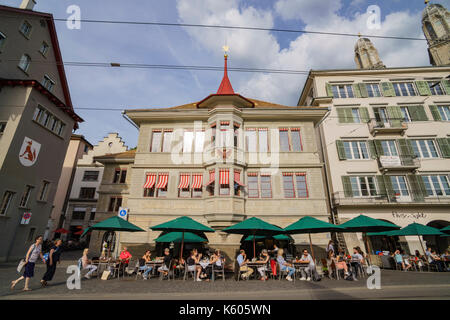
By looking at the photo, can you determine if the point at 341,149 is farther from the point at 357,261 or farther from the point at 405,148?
the point at 357,261

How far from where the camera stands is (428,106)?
77.8ft

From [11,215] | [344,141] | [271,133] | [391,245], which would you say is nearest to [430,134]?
[344,141]

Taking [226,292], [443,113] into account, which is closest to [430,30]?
[443,113]

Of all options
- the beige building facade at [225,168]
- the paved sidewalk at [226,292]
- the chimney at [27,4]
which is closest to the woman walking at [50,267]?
the paved sidewalk at [226,292]

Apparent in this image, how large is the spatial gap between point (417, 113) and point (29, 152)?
38.2 m

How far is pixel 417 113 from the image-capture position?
23.4m

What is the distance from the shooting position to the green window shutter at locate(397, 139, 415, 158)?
2147 cm

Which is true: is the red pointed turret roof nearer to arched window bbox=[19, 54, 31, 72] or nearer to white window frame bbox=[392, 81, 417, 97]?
arched window bbox=[19, 54, 31, 72]

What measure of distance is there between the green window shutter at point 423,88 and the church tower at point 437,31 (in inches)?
715

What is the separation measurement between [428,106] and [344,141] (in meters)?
11.0

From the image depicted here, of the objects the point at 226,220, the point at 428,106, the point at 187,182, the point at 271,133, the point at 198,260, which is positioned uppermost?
the point at 428,106

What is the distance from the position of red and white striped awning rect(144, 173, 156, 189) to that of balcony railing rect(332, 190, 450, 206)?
55.9 feet
